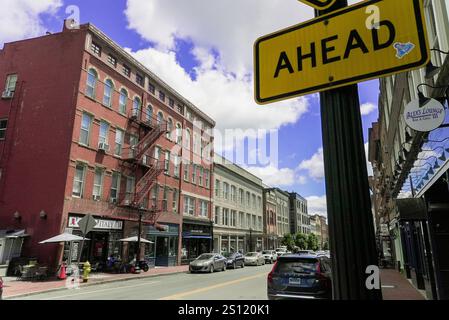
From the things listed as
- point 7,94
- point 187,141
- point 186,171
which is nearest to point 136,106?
point 7,94

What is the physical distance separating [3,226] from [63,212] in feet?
15.5

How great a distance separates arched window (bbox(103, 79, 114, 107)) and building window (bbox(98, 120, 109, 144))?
1.58 m

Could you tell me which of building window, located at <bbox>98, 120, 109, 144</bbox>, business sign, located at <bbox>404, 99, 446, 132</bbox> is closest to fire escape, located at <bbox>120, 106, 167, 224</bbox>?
building window, located at <bbox>98, 120, 109, 144</bbox>

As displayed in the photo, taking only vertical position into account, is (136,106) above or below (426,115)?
above

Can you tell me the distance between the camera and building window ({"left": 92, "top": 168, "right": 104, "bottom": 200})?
26391mm

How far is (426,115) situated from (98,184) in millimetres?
23487

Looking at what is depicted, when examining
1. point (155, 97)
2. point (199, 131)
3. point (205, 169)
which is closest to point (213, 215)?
point (205, 169)

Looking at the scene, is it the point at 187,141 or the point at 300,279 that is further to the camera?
the point at 187,141

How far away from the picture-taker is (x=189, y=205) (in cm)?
4059

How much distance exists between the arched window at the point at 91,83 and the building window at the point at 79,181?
17.8 ft

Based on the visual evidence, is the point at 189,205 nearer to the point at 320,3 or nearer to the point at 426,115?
the point at 426,115

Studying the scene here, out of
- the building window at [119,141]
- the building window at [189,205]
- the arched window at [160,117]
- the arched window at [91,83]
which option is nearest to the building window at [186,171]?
the building window at [189,205]

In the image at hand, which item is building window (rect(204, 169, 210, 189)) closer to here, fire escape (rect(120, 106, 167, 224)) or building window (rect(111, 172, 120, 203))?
fire escape (rect(120, 106, 167, 224))

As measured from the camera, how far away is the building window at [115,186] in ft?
92.6
